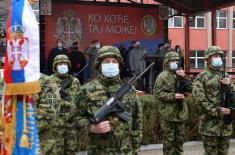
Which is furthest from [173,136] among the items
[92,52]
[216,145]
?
[92,52]

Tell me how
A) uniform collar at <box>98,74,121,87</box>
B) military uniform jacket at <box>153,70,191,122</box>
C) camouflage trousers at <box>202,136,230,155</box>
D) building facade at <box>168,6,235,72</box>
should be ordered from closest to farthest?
uniform collar at <box>98,74,121,87</box> → camouflage trousers at <box>202,136,230,155</box> → military uniform jacket at <box>153,70,191,122</box> → building facade at <box>168,6,235,72</box>

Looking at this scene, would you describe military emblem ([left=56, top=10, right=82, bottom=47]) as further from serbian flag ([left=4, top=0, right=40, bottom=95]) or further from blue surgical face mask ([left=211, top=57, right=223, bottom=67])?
serbian flag ([left=4, top=0, right=40, bottom=95])

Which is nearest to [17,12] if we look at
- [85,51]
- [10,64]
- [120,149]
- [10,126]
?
[10,64]

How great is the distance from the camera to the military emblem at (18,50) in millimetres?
3717

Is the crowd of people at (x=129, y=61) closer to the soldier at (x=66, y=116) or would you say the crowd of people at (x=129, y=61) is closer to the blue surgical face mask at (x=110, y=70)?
the soldier at (x=66, y=116)

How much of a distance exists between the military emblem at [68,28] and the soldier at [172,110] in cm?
902

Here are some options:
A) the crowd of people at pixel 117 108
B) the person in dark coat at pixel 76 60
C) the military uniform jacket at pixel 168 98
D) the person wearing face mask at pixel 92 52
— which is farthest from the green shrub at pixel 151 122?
the person wearing face mask at pixel 92 52

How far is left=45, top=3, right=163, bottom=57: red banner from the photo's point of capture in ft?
54.5

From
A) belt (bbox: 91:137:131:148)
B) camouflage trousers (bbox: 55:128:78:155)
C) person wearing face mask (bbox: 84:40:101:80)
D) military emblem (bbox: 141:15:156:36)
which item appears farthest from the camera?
military emblem (bbox: 141:15:156:36)

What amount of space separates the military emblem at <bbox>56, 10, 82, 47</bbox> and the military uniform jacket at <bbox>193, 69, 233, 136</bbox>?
34.6ft

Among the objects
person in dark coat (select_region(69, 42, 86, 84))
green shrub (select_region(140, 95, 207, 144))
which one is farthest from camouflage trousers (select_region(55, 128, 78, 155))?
person in dark coat (select_region(69, 42, 86, 84))

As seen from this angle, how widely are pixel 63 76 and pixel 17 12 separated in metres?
3.97

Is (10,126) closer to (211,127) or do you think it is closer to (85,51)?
(211,127)

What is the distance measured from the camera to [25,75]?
372 centimetres
